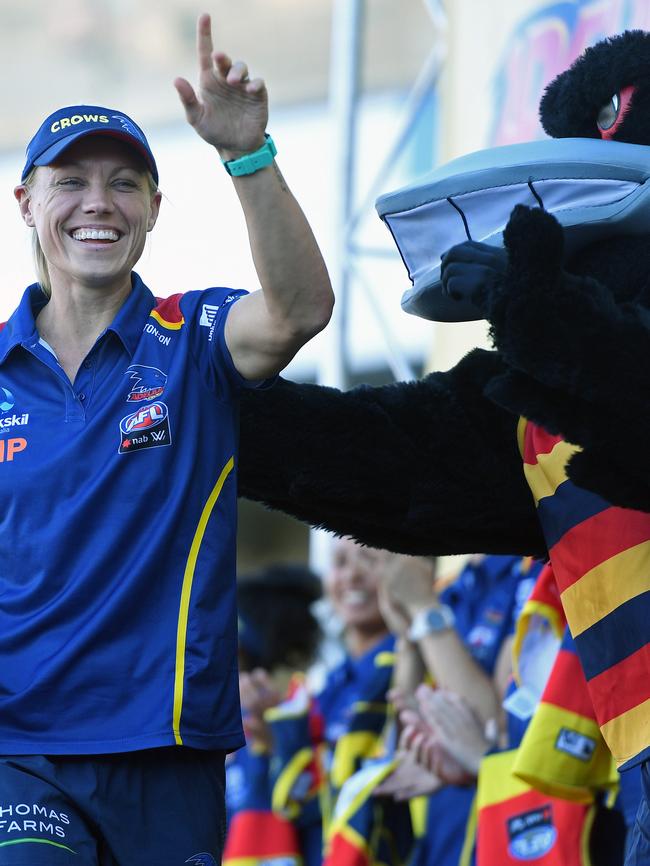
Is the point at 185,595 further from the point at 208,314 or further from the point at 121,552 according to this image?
the point at 208,314

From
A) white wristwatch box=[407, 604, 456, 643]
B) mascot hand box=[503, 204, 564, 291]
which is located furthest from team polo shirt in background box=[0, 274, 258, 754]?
white wristwatch box=[407, 604, 456, 643]

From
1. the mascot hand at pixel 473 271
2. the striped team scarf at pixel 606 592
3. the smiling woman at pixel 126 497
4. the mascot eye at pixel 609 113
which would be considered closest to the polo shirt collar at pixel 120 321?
the smiling woman at pixel 126 497

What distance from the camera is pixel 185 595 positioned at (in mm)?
2398

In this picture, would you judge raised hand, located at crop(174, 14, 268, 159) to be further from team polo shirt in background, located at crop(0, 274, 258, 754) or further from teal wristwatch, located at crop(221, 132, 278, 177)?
team polo shirt in background, located at crop(0, 274, 258, 754)

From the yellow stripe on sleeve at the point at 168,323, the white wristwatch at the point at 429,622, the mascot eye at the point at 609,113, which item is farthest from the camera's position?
the white wristwatch at the point at 429,622

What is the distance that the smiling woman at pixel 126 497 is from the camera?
90.7 inches

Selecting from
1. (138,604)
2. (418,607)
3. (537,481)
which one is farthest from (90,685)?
(418,607)

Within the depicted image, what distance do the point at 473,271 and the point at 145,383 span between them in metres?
0.57

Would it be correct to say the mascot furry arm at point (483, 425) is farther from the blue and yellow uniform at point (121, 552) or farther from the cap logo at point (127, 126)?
the cap logo at point (127, 126)

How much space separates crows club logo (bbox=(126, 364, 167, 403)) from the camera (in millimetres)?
2459

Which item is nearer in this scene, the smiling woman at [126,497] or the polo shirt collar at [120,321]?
the smiling woman at [126,497]

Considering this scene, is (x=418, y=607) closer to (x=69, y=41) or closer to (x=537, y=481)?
(x=537, y=481)

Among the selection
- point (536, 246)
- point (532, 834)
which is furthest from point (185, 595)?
point (532, 834)

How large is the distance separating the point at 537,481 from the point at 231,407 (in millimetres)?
599
